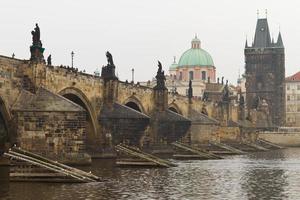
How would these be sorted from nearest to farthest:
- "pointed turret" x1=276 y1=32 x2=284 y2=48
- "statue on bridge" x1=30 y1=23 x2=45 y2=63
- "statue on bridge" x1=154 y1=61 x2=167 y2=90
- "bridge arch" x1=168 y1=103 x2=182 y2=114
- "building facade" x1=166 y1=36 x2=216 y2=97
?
"statue on bridge" x1=30 y1=23 x2=45 y2=63
"statue on bridge" x1=154 y1=61 x2=167 y2=90
"bridge arch" x1=168 y1=103 x2=182 y2=114
"pointed turret" x1=276 y1=32 x2=284 y2=48
"building facade" x1=166 y1=36 x2=216 y2=97

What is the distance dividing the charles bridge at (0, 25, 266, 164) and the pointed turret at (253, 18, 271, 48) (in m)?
59.4

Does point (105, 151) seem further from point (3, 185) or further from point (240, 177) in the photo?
point (3, 185)

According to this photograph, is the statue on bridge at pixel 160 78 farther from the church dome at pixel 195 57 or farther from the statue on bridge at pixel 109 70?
the church dome at pixel 195 57

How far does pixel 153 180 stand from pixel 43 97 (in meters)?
9.36

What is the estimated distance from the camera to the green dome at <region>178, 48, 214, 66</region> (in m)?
142

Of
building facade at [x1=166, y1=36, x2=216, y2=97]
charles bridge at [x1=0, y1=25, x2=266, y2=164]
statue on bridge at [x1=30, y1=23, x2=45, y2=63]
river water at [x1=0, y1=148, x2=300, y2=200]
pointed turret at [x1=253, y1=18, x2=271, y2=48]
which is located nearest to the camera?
river water at [x1=0, y1=148, x2=300, y2=200]

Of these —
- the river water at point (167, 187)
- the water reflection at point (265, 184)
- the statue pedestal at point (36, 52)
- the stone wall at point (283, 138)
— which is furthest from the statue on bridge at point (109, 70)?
the stone wall at point (283, 138)

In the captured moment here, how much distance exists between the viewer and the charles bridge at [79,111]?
3253 centimetres

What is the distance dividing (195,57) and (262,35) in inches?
699

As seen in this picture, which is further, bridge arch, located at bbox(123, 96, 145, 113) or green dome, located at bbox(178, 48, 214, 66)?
green dome, located at bbox(178, 48, 214, 66)

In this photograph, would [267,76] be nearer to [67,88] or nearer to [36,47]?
[67,88]

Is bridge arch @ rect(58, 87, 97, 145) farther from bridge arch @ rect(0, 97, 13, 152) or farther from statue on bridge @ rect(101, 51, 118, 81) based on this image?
bridge arch @ rect(0, 97, 13, 152)

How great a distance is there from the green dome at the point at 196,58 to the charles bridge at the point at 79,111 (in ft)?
212

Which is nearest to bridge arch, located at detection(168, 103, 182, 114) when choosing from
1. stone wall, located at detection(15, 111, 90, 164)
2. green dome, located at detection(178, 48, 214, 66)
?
stone wall, located at detection(15, 111, 90, 164)
